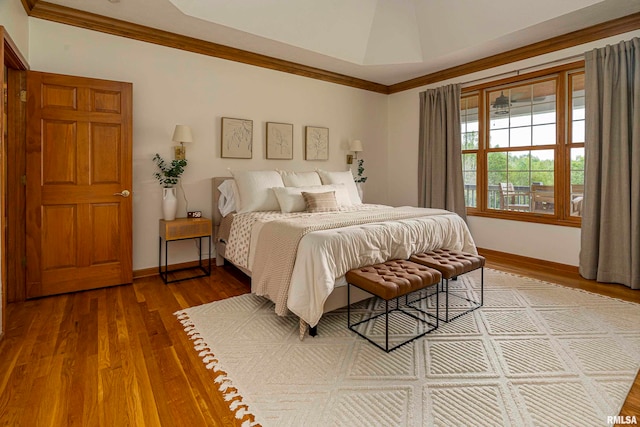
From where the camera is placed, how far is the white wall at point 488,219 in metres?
3.82

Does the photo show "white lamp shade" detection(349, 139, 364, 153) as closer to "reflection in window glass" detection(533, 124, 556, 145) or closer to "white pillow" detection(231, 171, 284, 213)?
"white pillow" detection(231, 171, 284, 213)

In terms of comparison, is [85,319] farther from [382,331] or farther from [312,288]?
[382,331]

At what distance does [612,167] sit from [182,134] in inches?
174

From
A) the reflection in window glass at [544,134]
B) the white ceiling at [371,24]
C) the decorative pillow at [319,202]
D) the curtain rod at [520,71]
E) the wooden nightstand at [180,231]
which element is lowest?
the wooden nightstand at [180,231]

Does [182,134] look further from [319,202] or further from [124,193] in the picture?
[319,202]

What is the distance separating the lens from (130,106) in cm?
326

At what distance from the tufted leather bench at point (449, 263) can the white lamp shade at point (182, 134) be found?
2.58 meters

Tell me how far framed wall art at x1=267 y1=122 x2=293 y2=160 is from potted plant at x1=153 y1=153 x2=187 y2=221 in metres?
1.17

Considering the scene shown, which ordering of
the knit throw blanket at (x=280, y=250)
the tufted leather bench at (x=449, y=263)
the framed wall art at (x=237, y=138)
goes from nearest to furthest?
the knit throw blanket at (x=280, y=250) → the tufted leather bench at (x=449, y=263) → the framed wall art at (x=237, y=138)

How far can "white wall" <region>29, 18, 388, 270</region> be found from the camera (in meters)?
3.24

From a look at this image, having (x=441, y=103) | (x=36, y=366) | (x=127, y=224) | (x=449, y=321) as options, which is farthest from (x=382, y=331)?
(x=441, y=103)

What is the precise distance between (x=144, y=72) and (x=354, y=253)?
298cm

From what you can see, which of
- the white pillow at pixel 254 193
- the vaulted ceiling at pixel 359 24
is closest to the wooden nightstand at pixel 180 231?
the white pillow at pixel 254 193

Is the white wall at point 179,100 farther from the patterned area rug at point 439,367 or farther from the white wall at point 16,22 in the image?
the patterned area rug at point 439,367
